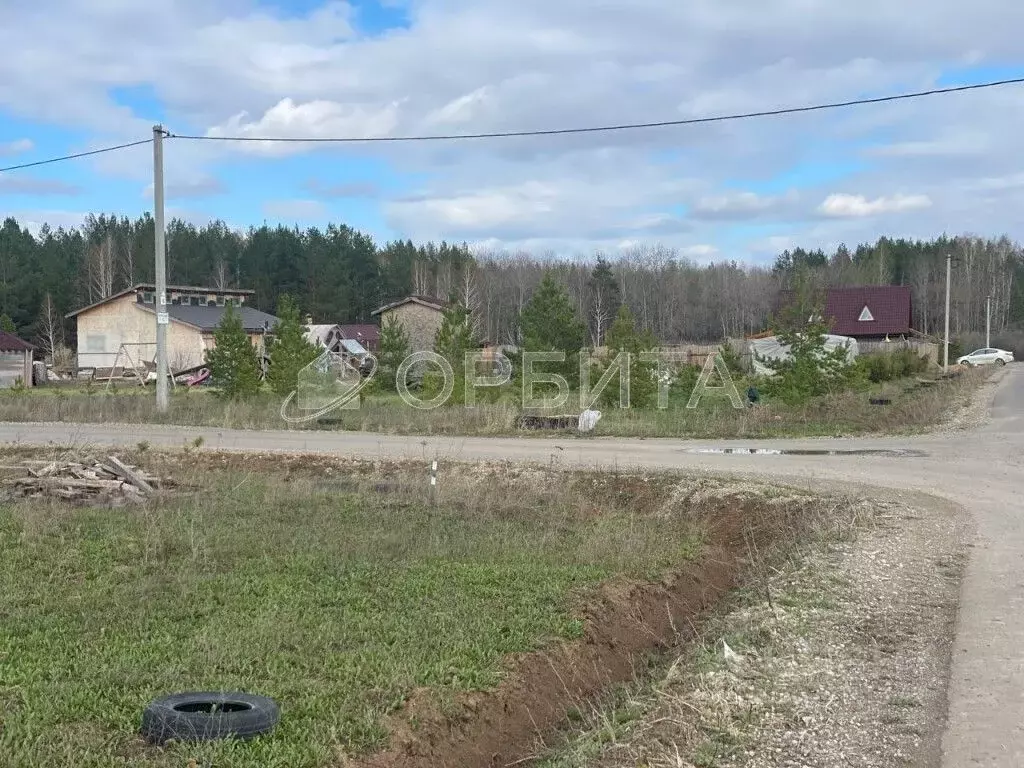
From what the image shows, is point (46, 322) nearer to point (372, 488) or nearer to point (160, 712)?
point (372, 488)

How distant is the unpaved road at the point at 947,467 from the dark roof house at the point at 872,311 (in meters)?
40.7

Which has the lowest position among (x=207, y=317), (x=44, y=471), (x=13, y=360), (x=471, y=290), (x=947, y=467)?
(x=947, y=467)

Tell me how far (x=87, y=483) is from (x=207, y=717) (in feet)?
29.5

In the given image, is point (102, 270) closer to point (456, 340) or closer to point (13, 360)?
point (13, 360)

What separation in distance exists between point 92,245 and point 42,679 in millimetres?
97569

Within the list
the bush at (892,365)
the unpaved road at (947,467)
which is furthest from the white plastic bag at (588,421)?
the bush at (892,365)

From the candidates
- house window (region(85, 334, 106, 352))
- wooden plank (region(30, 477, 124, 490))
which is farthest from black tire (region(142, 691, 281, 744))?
house window (region(85, 334, 106, 352))

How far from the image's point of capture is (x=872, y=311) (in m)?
70.4

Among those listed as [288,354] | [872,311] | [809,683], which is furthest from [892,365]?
[809,683]

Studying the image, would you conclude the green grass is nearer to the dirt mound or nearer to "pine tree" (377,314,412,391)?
the dirt mound

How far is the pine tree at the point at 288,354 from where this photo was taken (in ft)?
101

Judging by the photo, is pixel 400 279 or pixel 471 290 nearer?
pixel 471 290

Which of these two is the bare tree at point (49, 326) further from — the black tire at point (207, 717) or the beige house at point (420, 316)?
the black tire at point (207, 717)

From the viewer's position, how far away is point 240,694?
548 cm
